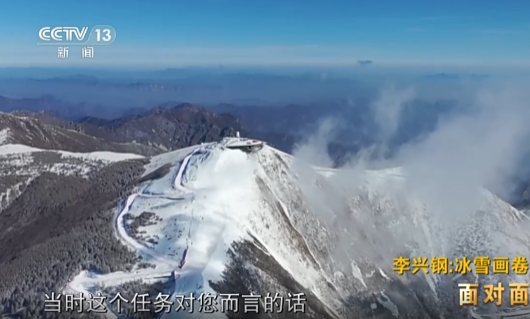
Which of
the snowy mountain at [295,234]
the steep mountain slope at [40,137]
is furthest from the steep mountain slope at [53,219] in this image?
the steep mountain slope at [40,137]

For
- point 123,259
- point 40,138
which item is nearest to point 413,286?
point 123,259

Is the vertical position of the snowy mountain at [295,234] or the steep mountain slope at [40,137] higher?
the steep mountain slope at [40,137]

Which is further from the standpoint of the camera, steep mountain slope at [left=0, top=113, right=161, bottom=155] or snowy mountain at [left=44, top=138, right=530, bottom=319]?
steep mountain slope at [left=0, top=113, right=161, bottom=155]

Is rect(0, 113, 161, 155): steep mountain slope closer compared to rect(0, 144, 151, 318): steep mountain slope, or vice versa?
rect(0, 144, 151, 318): steep mountain slope

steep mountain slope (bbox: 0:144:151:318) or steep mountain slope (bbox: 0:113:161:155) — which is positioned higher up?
steep mountain slope (bbox: 0:113:161:155)

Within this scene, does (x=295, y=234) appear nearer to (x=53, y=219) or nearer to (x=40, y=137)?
(x=53, y=219)

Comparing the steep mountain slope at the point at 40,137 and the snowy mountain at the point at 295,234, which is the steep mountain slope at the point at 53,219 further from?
the steep mountain slope at the point at 40,137

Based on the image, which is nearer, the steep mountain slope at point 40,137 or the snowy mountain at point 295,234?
the snowy mountain at point 295,234

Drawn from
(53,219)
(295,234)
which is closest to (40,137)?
(53,219)

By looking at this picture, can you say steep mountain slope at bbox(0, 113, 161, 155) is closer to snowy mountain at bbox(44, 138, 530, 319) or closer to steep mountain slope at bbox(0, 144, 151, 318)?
steep mountain slope at bbox(0, 144, 151, 318)

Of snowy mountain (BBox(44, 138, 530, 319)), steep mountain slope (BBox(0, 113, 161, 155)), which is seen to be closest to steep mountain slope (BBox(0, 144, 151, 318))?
snowy mountain (BBox(44, 138, 530, 319))
